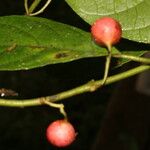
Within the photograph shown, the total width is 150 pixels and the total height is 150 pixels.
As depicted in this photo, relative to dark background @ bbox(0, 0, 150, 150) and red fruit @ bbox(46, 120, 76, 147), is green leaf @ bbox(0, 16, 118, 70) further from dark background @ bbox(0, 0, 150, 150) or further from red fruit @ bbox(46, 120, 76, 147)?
dark background @ bbox(0, 0, 150, 150)

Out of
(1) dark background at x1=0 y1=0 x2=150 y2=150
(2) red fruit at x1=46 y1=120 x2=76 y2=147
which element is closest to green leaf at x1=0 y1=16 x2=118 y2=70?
(2) red fruit at x1=46 y1=120 x2=76 y2=147

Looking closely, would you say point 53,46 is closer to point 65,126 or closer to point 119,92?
point 65,126

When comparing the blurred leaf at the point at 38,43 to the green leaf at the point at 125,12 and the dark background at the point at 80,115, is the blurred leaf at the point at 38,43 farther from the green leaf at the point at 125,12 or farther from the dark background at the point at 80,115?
the dark background at the point at 80,115

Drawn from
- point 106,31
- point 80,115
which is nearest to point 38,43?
point 106,31

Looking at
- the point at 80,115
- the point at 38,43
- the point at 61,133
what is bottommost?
the point at 80,115

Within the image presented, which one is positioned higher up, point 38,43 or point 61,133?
point 38,43

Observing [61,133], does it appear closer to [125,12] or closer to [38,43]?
[38,43]

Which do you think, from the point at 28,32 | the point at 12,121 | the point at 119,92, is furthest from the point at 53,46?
the point at 12,121
